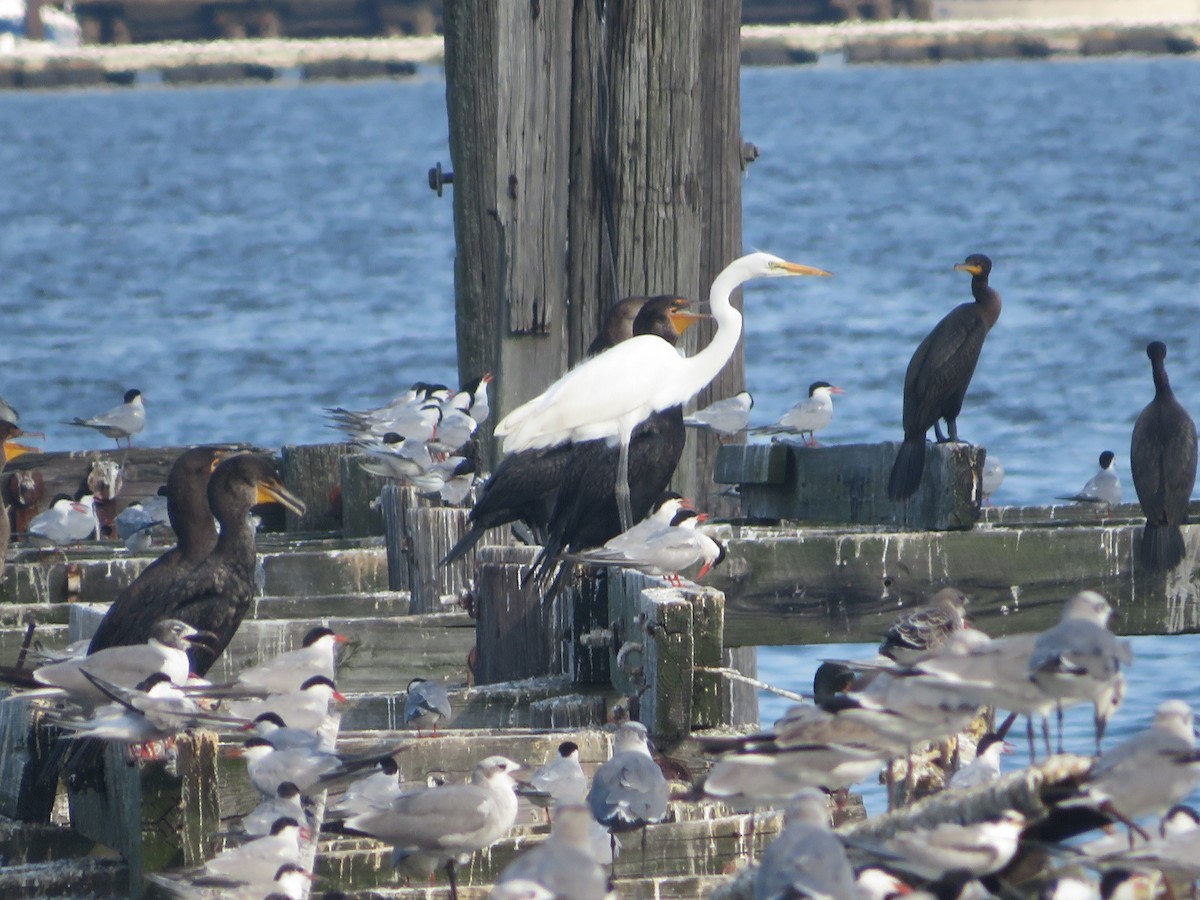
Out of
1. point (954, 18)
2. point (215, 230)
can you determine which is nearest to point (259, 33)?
point (954, 18)

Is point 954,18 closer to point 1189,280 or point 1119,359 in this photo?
point 1189,280

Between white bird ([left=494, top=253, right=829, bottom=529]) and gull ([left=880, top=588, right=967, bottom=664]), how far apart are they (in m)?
1.79

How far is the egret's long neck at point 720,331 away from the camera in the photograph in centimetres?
796

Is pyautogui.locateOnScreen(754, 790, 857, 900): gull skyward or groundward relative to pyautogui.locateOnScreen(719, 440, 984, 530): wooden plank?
skyward

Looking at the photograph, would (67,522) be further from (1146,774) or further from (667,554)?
(1146,774)

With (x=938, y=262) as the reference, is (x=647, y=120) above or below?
above

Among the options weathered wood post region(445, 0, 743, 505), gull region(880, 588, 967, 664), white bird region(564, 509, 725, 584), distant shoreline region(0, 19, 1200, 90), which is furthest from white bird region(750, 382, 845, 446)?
distant shoreline region(0, 19, 1200, 90)

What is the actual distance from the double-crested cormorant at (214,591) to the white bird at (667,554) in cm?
115

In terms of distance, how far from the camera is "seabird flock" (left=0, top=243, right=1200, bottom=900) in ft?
13.4

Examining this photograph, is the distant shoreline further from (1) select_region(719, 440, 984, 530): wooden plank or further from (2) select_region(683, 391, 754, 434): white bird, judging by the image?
(1) select_region(719, 440, 984, 530): wooden plank

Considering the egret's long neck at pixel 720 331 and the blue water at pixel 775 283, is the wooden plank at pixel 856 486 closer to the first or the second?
the egret's long neck at pixel 720 331

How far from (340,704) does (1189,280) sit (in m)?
27.9

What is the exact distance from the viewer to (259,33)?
10294 cm

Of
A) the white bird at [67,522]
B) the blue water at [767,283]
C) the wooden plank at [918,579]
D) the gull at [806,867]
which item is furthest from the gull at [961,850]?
the blue water at [767,283]
